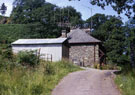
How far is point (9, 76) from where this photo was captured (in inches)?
344

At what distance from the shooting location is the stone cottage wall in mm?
27062

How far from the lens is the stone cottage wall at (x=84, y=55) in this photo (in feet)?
88.8

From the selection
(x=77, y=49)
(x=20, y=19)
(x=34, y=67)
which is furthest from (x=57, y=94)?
(x=20, y=19)

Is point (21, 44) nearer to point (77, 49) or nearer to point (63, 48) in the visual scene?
point (63, 48)

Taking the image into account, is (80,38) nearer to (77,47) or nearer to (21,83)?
(77,47)

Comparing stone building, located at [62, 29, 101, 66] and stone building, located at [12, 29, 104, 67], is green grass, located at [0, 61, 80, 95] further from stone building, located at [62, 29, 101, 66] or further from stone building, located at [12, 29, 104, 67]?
stone building, located at [62, 29, 101, 66]

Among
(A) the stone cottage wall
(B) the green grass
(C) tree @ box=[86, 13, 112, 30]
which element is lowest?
(A) the stone cottage wall

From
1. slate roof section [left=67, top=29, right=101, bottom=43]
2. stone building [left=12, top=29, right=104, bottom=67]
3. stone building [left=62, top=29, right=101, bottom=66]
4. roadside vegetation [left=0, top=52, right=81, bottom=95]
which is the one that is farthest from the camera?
slate roof section [left=67, top=29, right=101, bottom=43]

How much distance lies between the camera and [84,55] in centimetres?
2731

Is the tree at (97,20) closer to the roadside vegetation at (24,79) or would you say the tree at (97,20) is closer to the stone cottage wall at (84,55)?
the stone cottage wall at (84,55)

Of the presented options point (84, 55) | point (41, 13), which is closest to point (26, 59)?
point (84, 55)

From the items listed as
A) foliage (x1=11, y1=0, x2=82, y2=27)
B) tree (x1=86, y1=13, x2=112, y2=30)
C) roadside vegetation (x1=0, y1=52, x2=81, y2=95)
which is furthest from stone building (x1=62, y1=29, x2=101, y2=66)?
tree (x1=86, y1=13, x2=112, y2=30)

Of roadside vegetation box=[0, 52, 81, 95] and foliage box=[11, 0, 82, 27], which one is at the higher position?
foliage box=[11, 0, 82, 27]

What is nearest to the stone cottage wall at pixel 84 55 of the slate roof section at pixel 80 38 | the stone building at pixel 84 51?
the stone building at pixel 84 51
